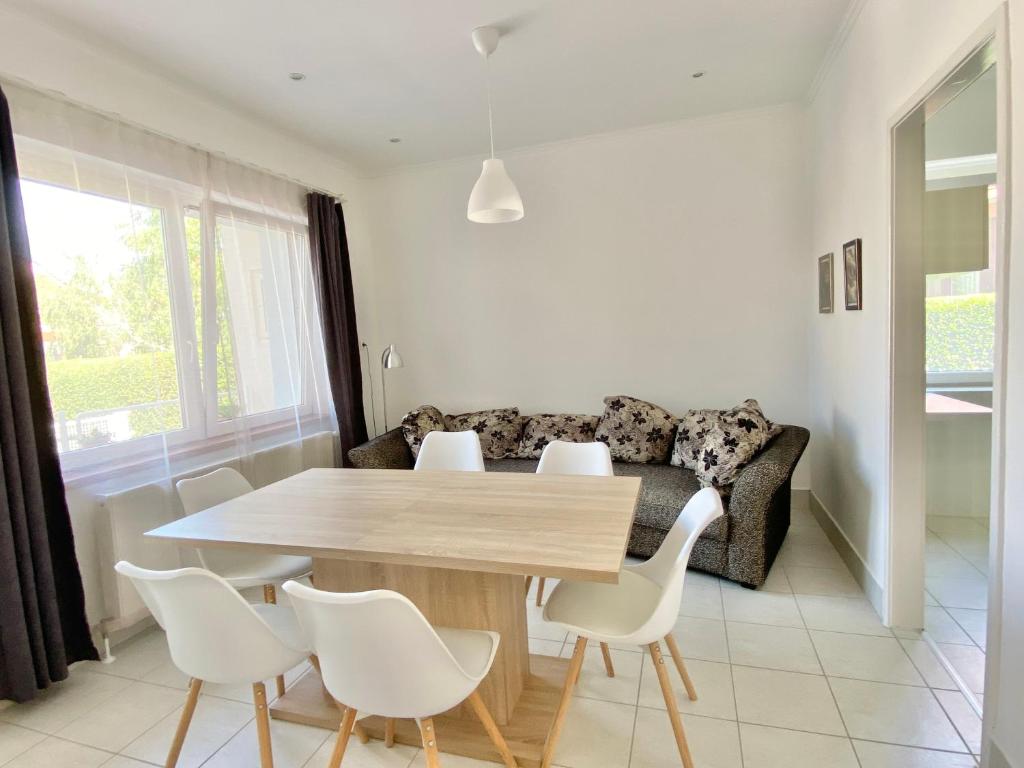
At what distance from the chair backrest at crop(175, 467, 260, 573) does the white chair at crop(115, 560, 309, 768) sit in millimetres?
709

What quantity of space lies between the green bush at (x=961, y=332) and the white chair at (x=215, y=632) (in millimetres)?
3916

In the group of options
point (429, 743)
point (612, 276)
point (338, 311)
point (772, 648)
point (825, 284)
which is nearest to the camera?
point (429, 743)

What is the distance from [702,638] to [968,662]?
937 millimetres

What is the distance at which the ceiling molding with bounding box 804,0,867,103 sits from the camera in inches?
97.1

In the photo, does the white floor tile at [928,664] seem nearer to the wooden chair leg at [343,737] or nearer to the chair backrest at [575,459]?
the chair backrest at [575,459]

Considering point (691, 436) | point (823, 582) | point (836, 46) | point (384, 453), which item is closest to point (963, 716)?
point (823, 582)

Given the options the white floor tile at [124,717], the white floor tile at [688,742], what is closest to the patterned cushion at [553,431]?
the white floor tile at [688,742]

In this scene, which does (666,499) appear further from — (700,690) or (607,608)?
(607,608)

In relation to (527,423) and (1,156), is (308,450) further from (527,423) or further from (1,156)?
(1,156)

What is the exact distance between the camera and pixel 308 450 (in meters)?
3.62

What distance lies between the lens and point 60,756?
6.13ft

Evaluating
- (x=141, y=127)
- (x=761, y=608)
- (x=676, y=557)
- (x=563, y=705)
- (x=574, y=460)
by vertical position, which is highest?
(x=141, y=127)

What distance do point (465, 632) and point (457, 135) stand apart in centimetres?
326

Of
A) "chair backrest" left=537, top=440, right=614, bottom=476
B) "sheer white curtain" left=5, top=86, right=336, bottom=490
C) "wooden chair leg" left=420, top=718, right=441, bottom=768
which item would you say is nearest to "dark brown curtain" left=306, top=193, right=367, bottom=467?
"sheer white curtain" left=5, top=86, right=336, bottom=490
